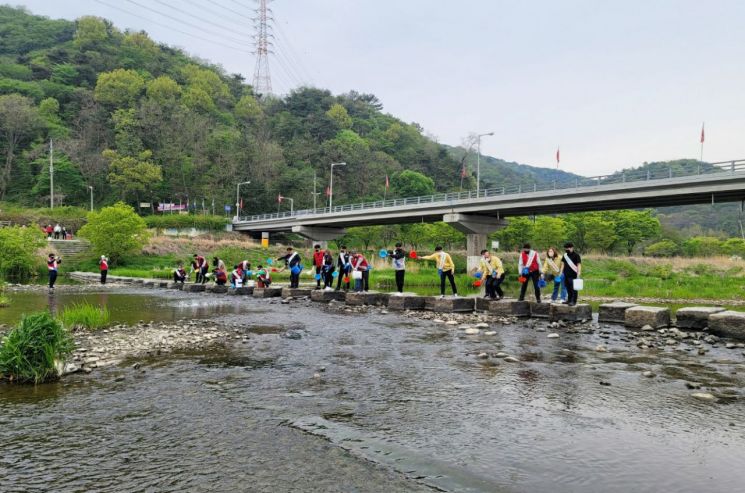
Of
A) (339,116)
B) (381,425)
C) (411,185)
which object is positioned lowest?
(381,425)

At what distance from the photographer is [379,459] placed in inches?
176

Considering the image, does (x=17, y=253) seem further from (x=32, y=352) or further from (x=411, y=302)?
(x=32, y=352)

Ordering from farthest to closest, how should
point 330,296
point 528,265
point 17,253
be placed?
point 17,253, point 330,296, point 528,265

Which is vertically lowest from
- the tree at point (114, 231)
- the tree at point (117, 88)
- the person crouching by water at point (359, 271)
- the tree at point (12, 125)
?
the person crouching by water at point (359, 271)

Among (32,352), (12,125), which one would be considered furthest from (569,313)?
(12,125)

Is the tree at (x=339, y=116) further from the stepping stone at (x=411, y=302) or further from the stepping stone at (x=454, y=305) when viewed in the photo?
the stepping stone at (x=454, y=305)

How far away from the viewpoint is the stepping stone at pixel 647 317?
12.2 m

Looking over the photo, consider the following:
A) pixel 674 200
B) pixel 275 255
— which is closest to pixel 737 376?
pixel 674 200

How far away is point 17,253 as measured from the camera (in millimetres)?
37500

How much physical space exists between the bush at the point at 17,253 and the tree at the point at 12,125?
58.7 metres

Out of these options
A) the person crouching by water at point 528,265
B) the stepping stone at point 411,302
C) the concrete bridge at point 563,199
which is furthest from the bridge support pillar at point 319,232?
the person crouching by water at point 528,265

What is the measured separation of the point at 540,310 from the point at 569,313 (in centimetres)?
104

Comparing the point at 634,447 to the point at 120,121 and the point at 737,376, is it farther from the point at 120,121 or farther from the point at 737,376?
the point at 120,121

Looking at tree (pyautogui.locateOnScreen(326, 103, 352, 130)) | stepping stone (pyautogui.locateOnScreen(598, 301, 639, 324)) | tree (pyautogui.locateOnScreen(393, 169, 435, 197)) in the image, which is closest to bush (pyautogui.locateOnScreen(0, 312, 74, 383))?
stepping stone (pyautogui.locateOnScreen(598, 301, 639, 324))
